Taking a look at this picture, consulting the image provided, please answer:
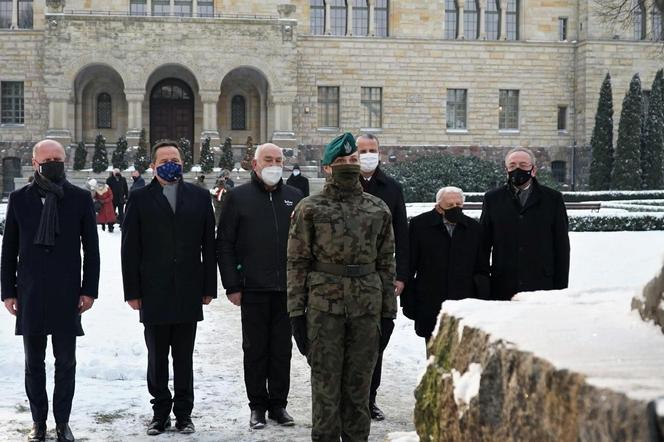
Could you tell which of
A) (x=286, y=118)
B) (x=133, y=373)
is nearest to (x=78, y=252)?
(x=133, y=373)

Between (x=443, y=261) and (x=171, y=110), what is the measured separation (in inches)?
1282

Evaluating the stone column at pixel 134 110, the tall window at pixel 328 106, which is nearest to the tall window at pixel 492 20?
the tall window at pixel 328 106

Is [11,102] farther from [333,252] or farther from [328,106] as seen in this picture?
[333,252]

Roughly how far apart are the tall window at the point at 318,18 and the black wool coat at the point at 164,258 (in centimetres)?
3289

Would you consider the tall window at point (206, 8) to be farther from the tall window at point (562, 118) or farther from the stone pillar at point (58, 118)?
the tall window at point (562, 118)

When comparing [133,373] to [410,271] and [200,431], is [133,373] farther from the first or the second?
[410,271]

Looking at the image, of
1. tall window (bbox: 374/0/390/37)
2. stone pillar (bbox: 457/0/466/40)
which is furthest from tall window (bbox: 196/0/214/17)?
stone pillar (bbox: 457/0/466/40)

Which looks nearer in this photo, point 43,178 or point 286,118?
point 43,178

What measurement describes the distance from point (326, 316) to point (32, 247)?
238 cm

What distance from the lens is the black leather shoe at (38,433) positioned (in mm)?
6117

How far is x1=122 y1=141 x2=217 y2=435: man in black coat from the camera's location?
6.56 meters

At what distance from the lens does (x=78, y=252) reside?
6.45 meters

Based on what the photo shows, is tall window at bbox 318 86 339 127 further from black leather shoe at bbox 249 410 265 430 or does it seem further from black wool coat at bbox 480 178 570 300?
black leather shoe at bbox 249 410 265 430

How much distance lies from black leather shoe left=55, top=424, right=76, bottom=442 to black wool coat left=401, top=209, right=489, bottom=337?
286 cm
